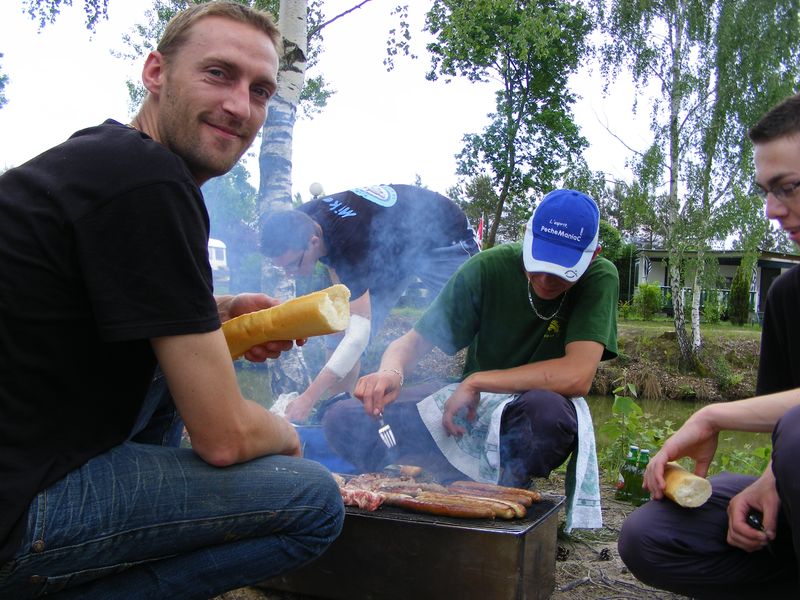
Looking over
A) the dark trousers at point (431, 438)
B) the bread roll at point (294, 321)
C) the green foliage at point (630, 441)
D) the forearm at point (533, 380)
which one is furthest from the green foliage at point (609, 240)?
the bread roll at point (294, 321)

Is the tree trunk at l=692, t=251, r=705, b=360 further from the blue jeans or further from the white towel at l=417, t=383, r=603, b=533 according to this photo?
the blue jeans

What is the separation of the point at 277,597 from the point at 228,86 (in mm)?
1849

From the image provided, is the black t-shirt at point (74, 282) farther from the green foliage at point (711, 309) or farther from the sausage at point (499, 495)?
the green foliage at point (711, 309)

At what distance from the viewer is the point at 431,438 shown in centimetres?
307

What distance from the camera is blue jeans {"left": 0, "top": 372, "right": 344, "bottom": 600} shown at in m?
1.38

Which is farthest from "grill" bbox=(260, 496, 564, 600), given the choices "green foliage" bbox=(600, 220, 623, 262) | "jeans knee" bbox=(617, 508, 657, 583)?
"green foliage" bbox=(600, 220, 623, 262)

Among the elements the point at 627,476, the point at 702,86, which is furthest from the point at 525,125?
the point at 627,476

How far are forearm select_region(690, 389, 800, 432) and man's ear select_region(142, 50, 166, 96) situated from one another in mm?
1857

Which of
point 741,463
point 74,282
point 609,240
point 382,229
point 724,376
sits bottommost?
point 724,376

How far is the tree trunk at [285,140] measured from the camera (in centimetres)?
582

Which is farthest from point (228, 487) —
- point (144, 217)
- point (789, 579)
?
point (789, 579)

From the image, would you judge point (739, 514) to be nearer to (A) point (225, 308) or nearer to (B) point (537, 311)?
(B) point (537, 311)

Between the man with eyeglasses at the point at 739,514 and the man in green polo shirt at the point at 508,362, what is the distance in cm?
69

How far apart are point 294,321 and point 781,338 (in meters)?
1.64
